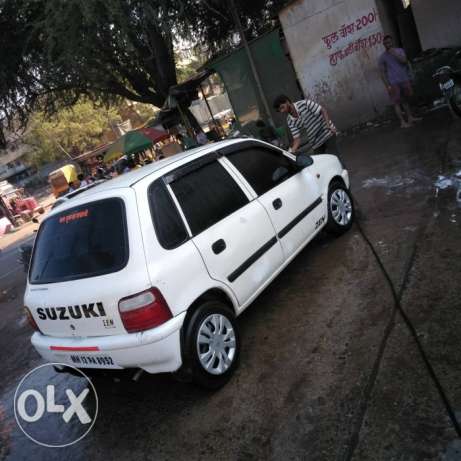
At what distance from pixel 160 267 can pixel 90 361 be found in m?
0.87

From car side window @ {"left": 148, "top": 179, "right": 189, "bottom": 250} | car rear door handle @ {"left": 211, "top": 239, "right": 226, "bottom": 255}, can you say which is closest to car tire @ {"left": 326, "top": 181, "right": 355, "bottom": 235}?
car rear door handle @ {"left": 211, "top": 239, "right": 226, "bottom": 255}

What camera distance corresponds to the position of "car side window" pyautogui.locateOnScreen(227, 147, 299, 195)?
4.18m

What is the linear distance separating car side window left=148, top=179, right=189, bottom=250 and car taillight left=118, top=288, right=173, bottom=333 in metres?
0.38

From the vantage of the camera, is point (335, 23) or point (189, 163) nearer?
point (189, 163)

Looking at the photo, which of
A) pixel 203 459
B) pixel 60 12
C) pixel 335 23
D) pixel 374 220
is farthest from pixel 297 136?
pixel 60 12

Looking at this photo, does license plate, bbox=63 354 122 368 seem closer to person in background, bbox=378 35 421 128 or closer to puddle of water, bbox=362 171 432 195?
puddle of water, bbox=362 171 432 195

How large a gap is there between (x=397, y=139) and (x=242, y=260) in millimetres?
6176

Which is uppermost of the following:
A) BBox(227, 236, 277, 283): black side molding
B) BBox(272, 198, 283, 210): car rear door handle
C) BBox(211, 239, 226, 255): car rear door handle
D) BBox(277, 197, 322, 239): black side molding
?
BBox(211, 239, 226, 255): car rear door handle

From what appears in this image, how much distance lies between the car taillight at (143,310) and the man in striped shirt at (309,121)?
3.53 meters

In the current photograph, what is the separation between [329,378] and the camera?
121 inches

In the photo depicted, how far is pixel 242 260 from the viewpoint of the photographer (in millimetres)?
3670

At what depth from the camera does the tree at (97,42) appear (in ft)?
34.3

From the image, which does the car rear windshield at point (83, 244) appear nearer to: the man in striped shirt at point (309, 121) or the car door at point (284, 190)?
the car door at point (284, 190)

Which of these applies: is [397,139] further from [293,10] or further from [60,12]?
[60,12]
